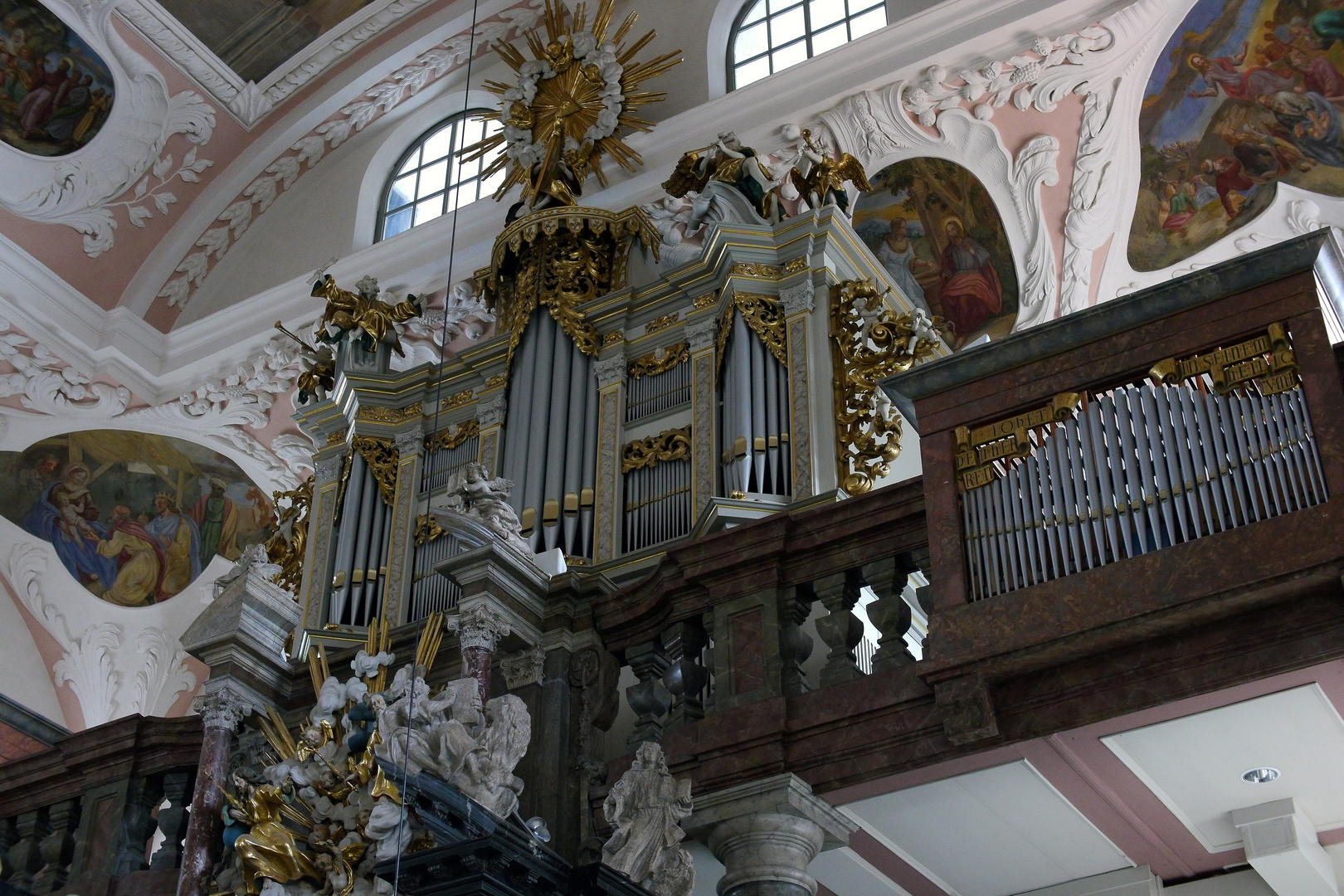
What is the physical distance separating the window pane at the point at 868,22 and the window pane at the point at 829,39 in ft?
0.23

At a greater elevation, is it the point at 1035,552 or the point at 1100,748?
the point at 1035,552

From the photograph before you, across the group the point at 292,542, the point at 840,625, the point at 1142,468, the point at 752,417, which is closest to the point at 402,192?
the point at 292,542

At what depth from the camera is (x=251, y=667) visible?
31.0 feet

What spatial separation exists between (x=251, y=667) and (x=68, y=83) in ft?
26.1

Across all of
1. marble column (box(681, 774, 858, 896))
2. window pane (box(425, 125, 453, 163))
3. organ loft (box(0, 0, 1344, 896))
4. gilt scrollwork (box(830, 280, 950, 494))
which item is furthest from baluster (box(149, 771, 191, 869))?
window pane (box(425, 125, 453, 163))

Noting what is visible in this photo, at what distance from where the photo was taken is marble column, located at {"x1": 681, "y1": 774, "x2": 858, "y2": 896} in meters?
7.36

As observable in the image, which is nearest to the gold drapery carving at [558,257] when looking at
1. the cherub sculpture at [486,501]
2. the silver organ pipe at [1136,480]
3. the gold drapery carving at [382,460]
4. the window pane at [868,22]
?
the gold drapery carving at [382,460]

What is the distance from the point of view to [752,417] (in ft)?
32.9

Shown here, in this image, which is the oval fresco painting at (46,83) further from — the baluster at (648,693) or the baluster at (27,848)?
the baluster at (648,693)

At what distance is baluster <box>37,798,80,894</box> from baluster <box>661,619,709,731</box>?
3773 mm

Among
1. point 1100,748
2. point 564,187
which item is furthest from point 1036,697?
point 564,187

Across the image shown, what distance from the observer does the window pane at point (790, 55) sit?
561 inches

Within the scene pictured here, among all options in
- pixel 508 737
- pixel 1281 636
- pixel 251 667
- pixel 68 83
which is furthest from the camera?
pixel 68 83

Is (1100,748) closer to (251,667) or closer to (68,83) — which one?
(251,667)
